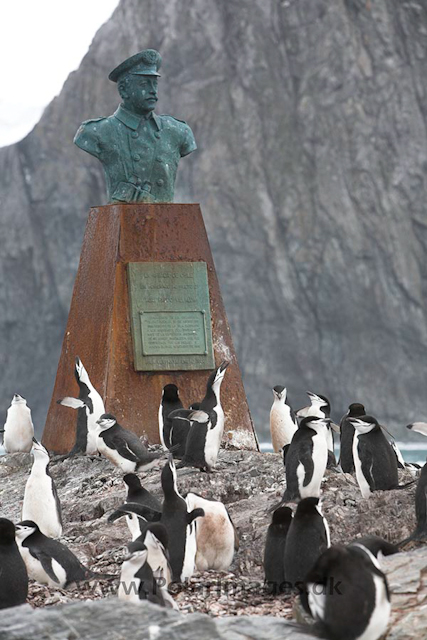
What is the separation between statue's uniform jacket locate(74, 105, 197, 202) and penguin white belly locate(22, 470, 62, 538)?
431cm

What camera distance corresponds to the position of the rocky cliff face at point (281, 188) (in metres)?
70.5

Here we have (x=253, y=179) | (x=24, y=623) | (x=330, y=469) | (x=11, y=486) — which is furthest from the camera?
(x=253, y=179)

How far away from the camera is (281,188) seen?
248 feet

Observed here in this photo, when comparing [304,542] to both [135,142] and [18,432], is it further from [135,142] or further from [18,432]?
[135,142]

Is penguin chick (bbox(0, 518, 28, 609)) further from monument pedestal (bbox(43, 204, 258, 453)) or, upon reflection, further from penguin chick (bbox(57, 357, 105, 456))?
monument pedestal (bbox(43, 204, 258, 453))

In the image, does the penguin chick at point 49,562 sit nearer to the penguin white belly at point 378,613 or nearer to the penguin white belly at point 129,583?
the penguin white belly at point 129,583

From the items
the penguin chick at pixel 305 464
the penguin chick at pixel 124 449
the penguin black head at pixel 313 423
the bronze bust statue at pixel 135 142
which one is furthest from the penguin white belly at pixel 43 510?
the bronze bust statue at pixel 135 142

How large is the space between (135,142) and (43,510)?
4.95m

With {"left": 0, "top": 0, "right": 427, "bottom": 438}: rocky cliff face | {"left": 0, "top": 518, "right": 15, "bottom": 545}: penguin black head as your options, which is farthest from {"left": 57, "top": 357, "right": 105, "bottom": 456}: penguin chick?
{"left": 0, "top": 0, "right": 427, "bottom": 438}: rocky cliff face

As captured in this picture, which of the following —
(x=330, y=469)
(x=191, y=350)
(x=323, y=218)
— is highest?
(x=323, y=218)

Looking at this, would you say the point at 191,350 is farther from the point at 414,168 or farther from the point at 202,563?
the point at 414,168

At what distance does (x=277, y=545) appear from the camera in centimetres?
765

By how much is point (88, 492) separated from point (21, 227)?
6633 centimetres

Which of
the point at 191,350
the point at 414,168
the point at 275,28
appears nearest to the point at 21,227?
the point at 275,28
